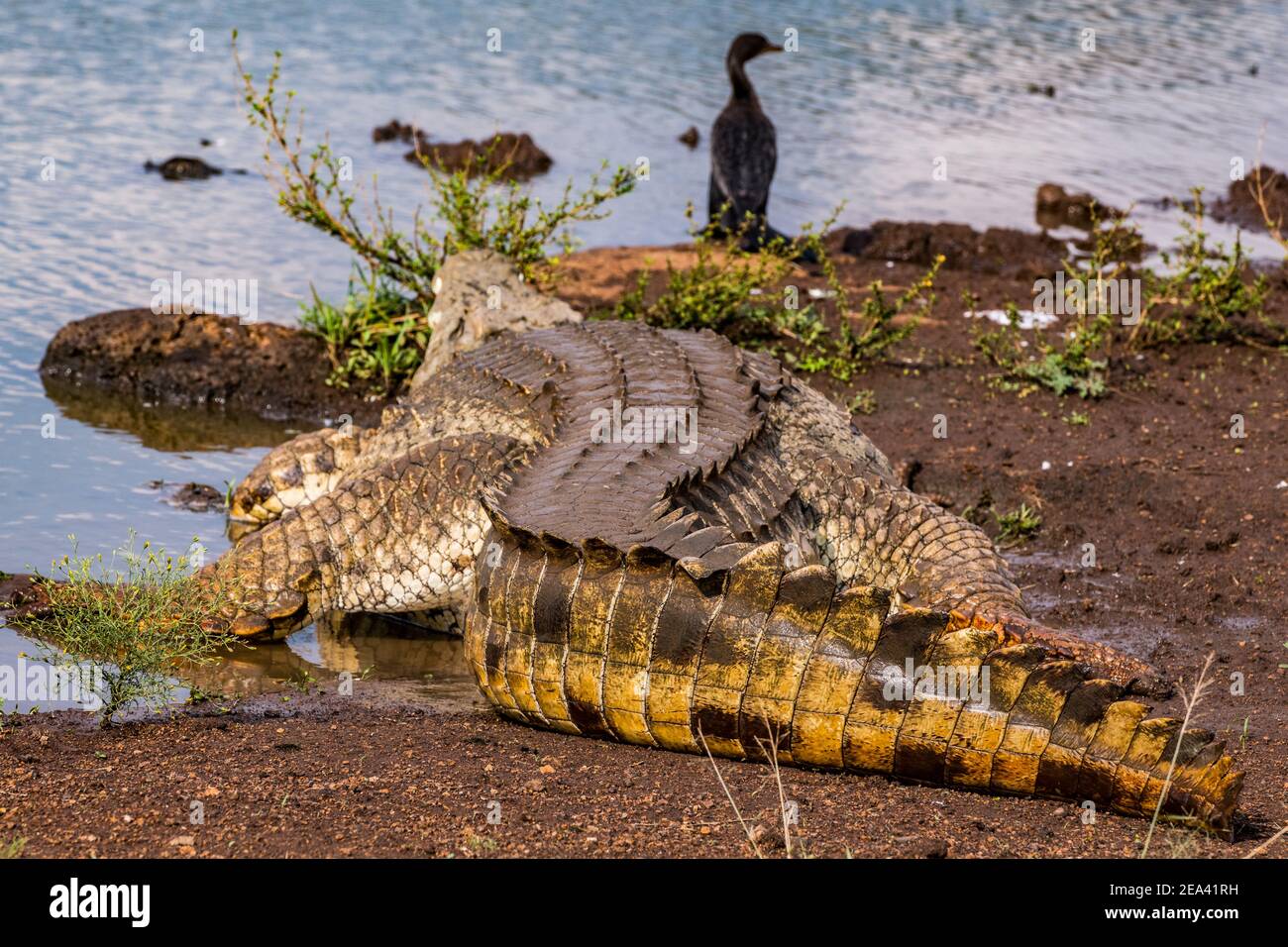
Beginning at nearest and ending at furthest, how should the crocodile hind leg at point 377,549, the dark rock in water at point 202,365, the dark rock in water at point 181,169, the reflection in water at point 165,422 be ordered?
the crocodile hind leg at point 377,549 → the reflection in water at point 165,422 → the dark rock in water at point 202,365 → the dark rock in water at point 181,169

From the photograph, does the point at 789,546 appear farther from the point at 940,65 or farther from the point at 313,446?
the point at 940,65

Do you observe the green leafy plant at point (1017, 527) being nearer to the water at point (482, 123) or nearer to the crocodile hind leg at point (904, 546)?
the crocodile hind leg at point (904, 546)

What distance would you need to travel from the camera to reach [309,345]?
8.71 m

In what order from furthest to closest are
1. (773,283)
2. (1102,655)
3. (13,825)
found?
(773,283) < (1102,655) < (13,825)

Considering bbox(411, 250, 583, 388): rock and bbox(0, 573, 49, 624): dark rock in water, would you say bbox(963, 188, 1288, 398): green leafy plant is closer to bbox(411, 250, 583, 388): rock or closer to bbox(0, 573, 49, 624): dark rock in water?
bbox(411, 250, 583, 388): rock

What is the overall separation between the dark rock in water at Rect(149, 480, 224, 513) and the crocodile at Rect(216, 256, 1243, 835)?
272 millimetres

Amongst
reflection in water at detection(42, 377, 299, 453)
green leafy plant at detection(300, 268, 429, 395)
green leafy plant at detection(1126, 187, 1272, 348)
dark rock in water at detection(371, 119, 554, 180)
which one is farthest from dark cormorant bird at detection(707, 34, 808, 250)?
reflection in water at detection(42, 377, 299, 453)

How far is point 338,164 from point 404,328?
976 mm

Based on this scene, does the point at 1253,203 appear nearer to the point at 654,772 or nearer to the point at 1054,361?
the point at 1054,361

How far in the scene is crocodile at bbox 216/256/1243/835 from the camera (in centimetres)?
364

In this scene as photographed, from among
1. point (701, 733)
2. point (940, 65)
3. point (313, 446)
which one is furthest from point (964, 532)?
point (940, 65)

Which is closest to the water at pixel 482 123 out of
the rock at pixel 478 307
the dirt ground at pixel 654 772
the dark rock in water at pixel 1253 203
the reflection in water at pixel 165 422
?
the reflection in water at pixel 165 422

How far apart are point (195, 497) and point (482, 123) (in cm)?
974

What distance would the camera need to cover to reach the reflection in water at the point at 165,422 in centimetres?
787
